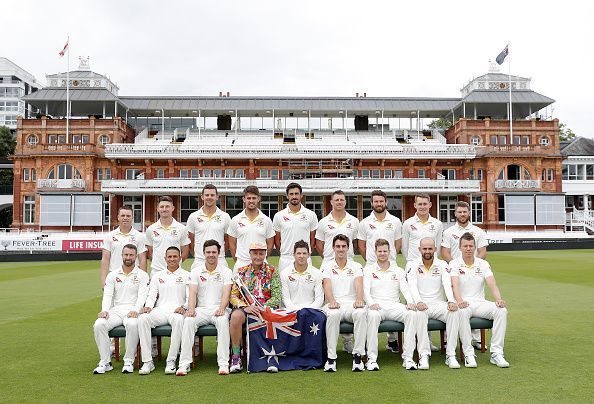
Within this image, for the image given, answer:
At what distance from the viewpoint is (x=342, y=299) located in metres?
7.09

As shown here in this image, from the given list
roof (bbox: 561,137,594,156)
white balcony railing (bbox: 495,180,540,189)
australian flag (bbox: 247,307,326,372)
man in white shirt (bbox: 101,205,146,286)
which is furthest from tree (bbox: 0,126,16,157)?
australian flag (bbox: 247,307,326,372)

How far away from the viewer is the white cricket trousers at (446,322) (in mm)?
6633

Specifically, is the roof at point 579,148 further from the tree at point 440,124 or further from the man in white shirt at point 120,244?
the man in white shirt at point 120,244

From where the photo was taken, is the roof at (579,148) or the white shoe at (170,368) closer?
the white shoe at (170,368)

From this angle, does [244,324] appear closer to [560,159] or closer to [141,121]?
[560,159]

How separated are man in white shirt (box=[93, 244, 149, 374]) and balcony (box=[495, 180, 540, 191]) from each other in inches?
1644

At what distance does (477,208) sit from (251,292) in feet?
136

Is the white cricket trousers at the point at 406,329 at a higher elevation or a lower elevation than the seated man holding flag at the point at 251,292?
lower

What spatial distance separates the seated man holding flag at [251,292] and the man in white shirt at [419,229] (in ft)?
7.29

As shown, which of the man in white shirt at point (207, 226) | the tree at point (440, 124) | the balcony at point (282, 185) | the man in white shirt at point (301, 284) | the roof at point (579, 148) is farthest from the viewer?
the tree at point (440, 124)

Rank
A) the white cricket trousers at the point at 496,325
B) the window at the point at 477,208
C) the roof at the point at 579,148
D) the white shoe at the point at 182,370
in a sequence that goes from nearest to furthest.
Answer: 1. the white shoe at the point at 182,370
2. the white cricket trousers at the point at 496,325
3. the window at the point at 477,208
4. the roof at the point at 579,148

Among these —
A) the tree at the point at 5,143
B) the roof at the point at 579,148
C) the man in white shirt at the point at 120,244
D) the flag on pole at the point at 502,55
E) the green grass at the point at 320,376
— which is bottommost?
the green grass at the point at 320,376

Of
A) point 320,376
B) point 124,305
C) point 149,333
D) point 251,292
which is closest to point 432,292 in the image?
point 320,376

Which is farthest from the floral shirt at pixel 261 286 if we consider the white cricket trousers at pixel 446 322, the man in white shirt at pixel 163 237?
the white cricket trousers at pixel 446 322
